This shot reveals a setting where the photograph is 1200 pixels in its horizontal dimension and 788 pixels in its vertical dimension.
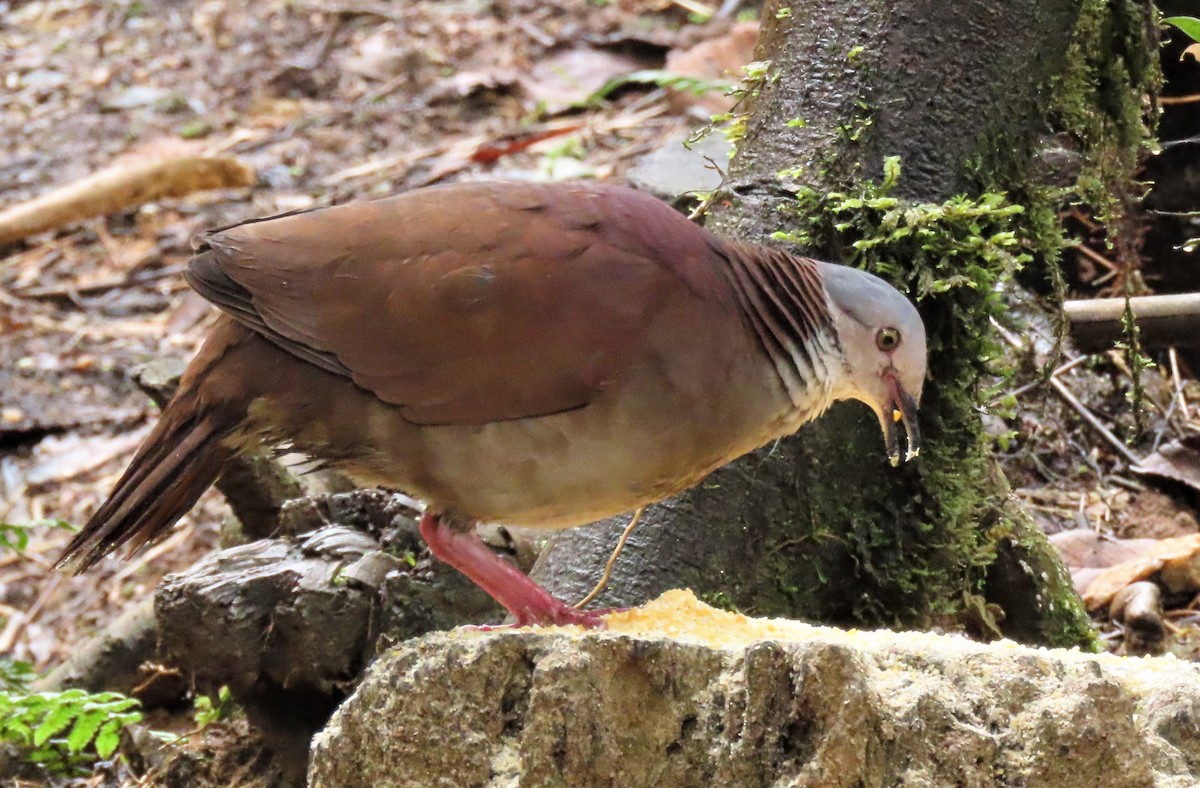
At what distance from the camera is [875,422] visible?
387cm

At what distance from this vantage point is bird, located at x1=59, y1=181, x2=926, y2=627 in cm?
305

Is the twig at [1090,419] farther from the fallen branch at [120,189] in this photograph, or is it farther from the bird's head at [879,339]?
the fallen branch at [120,189]

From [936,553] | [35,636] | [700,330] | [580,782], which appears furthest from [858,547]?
[35,636]

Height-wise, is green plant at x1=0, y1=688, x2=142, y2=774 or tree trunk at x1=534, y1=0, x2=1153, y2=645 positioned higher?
tree trunk at x1=534, y1=0, x2=1153, y2=645

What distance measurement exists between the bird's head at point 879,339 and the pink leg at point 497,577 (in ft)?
3.02

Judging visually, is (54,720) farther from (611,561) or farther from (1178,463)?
(1178,463)

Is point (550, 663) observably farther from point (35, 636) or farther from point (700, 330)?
point (35, 636)

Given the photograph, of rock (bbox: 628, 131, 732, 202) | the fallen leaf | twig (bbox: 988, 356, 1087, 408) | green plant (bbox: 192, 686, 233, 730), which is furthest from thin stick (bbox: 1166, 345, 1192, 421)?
the fallen leaf

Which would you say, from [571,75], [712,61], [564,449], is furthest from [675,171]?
[571,75]

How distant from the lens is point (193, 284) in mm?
3299

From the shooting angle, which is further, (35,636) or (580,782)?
(35,636)

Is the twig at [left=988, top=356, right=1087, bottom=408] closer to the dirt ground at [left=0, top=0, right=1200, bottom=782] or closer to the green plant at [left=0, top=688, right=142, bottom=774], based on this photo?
the dirt ground at [left=0, top=0, right=1200, bottom=782]

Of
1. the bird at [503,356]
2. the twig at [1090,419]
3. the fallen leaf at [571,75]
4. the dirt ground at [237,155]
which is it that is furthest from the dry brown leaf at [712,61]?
the bird at [503,356]

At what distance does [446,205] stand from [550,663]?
1.34 m
